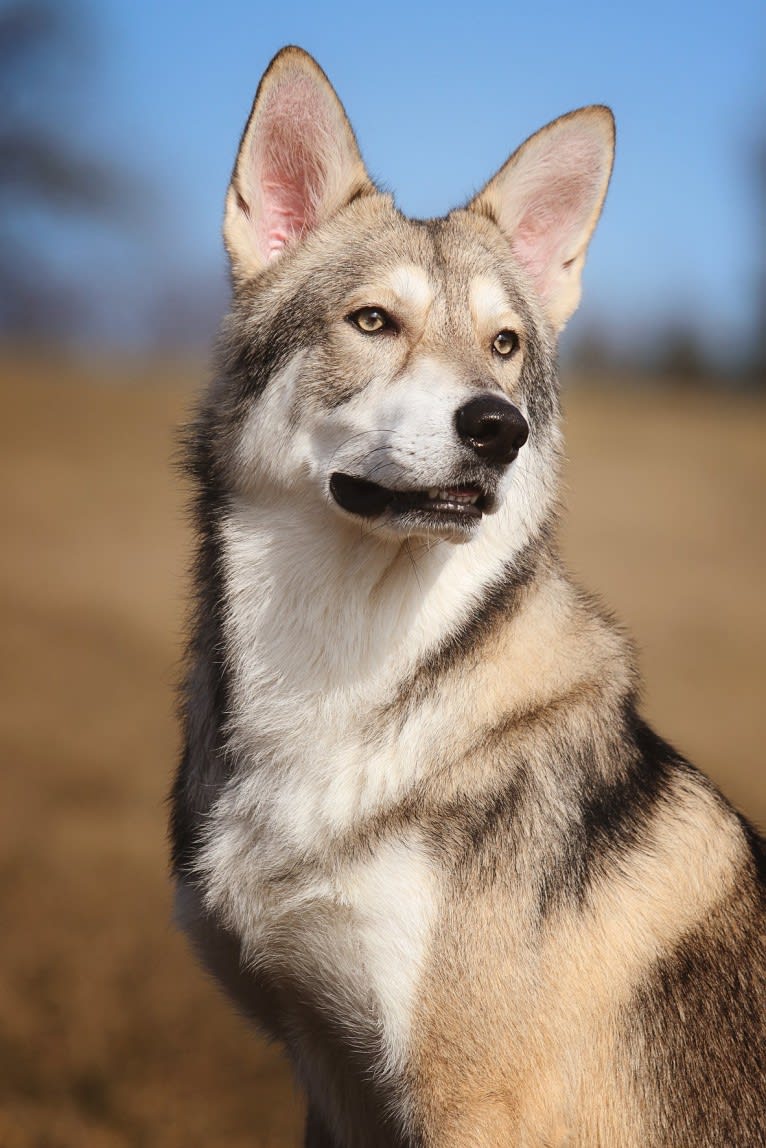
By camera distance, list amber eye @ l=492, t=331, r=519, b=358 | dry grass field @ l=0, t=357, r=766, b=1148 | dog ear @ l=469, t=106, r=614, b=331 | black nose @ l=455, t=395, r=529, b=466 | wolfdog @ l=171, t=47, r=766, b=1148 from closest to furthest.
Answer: wolfdog @ l=171, t=47, r=766, b=1148
black nose @ l=455, t=395, r=529, b=466
amber eye @ l=492, t=331, r=519, b=358
dog ear @ l=469, t=106, r=614, b=331
dry grass field @ l=0, t=357, r=766, b=1148

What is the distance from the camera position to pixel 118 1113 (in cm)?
488

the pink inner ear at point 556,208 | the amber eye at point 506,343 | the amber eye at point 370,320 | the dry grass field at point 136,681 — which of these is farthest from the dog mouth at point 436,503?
the pink inner ear at point 556,208

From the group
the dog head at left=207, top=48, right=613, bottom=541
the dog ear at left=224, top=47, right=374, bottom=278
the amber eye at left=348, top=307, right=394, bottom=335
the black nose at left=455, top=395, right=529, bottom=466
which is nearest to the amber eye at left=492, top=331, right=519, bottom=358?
the dog head at left=207, top=48, right=613, bottom=541

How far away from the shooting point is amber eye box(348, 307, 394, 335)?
10.2ft

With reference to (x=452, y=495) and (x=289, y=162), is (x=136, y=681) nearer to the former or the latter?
(x=289, y=162)

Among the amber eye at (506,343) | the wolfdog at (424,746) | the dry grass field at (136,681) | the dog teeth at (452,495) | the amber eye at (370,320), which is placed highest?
the amber eye at (506,343)

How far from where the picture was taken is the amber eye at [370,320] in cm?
310

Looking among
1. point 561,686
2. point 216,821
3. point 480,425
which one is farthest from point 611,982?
point 480,425

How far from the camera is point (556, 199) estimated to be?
3.53 metres

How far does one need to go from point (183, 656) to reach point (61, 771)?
24.4 ft

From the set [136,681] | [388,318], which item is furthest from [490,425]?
[136,681]

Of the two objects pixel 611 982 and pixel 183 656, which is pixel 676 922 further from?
pixel 183 656

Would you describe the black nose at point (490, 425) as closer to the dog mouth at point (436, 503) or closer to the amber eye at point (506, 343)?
the dog mouth at point (436, 503)

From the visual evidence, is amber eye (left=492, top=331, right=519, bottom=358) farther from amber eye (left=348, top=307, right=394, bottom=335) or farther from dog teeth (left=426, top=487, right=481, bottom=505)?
dog teeth (left=426, top=487, right=481, bottom=505)
